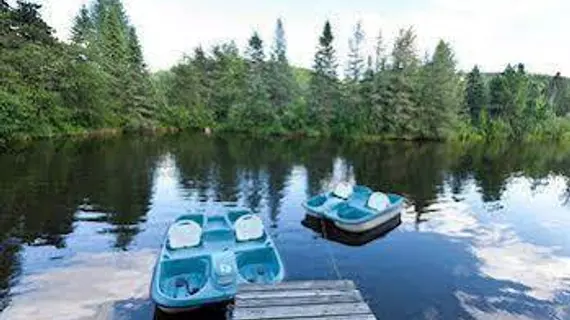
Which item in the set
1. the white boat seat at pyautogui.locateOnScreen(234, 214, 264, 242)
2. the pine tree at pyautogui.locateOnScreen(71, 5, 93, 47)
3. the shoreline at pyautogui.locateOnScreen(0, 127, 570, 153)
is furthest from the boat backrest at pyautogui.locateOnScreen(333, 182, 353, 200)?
the pine tree at pyautogui.locateOnScreen(71, 5, 93, 47)

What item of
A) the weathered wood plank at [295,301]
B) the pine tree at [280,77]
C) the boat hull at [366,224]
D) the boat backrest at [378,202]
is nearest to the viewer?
the weathered wood plank at [295,301]

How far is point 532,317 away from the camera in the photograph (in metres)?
11.0

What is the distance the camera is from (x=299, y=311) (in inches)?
268

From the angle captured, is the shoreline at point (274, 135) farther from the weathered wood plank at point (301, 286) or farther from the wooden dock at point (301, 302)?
the wooden dock at point (301, 302)

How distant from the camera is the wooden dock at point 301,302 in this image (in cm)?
668

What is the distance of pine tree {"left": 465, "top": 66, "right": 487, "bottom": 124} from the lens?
6638 cm

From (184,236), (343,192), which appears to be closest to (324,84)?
(343,192)

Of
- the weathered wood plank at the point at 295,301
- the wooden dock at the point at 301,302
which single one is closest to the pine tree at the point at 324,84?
the wooden dock at the point at 301,302

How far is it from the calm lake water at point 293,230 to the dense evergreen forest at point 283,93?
1566 cm

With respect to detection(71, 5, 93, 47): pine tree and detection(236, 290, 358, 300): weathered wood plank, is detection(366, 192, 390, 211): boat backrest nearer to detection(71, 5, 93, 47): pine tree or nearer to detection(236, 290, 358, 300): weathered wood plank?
detection(236, 290, 358, 300): weathered wood plank

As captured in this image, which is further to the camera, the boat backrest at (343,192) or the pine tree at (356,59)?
the pine tree at (356,59)

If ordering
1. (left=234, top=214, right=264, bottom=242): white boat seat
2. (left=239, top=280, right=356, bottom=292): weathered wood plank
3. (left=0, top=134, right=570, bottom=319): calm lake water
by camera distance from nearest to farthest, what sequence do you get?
1. (left=239, top=280, right=356, bottom=292): weathered wood plank
2. (left=0, top=134, right=570, bottom=319): calm lake water
3. (left=234, top=214, right=264, bottom=242): white boat seat

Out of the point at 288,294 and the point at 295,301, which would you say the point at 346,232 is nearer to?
the point at 288,294

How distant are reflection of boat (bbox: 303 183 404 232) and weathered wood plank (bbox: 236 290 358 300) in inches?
343
